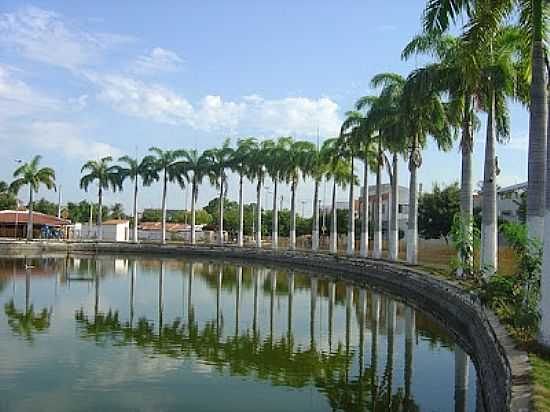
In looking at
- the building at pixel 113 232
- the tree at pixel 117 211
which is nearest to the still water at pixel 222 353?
the building at pixel 113 232

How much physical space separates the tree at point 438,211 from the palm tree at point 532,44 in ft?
124

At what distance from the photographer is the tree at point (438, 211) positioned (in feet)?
177

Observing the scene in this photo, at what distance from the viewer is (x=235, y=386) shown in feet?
45.3

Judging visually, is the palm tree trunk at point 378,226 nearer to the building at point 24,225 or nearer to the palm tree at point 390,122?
the palm tree at point 390,122

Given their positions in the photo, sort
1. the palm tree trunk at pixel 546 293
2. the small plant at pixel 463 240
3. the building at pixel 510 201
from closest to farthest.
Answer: the palm tree trunk at pixel 546 293 → the small plant at pixel 463 240 → the building at pixel 510 201

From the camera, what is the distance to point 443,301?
24375mm

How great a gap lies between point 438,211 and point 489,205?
31.4 meters

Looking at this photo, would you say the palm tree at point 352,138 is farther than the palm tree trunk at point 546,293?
Yes

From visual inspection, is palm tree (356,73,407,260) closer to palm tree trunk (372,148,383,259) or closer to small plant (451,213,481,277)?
palm tree trunk (372,148,383,259)

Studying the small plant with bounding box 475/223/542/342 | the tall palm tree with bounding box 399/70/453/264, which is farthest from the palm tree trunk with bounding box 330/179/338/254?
the small plant with bounding box 475/223/542/342

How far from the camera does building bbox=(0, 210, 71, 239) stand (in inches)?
3189

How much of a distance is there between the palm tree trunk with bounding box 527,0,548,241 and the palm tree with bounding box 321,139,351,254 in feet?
121

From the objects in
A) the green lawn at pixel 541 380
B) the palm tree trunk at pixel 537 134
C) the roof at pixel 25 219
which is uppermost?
the palm tree trunk at pixel 537 134

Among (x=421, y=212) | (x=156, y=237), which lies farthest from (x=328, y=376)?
(x=156, y=237)
